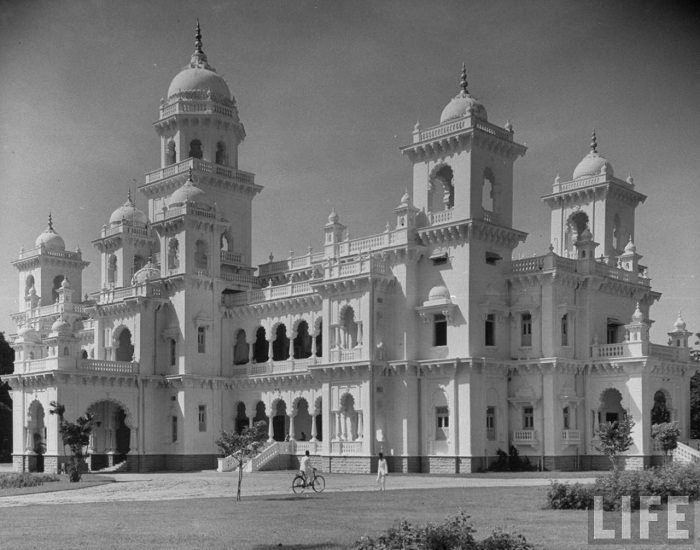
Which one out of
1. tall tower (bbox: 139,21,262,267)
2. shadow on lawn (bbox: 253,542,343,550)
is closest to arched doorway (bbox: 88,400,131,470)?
tall tower (bbox: 139,21,262,267)

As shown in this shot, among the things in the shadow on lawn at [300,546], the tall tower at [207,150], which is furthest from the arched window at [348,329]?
the shadow on lawn at [300,546]

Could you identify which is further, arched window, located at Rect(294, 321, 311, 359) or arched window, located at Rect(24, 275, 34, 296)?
arched window, located at Rect(24, 275, 34, 296)

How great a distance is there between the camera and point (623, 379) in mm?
47969

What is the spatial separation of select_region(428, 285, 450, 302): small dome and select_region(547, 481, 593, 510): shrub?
79.5ft

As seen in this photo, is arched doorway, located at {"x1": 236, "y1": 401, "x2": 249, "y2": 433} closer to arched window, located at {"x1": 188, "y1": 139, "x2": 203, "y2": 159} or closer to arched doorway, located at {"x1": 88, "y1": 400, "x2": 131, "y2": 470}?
arched doorway, located at {"x1": 88, "y1": 400, "x2": 131, "y2": 470}

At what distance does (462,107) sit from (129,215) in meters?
31.8

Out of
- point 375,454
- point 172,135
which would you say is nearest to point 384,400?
point 375,454

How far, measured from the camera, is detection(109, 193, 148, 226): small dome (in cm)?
7181

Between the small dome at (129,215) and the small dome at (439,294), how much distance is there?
101ft

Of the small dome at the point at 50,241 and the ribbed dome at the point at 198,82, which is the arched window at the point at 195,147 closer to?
the ribbed dome at the point at 198,82

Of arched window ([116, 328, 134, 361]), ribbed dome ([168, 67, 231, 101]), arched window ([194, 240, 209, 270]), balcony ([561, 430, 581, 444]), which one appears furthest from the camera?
ribbed dome ([168, 67, 231, 101])

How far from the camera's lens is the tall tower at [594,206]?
56562mm

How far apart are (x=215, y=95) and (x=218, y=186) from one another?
6.39m

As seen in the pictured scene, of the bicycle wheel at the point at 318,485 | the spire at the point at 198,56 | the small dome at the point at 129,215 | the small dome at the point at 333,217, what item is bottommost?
the bicycle wheel at the point at 318,485
